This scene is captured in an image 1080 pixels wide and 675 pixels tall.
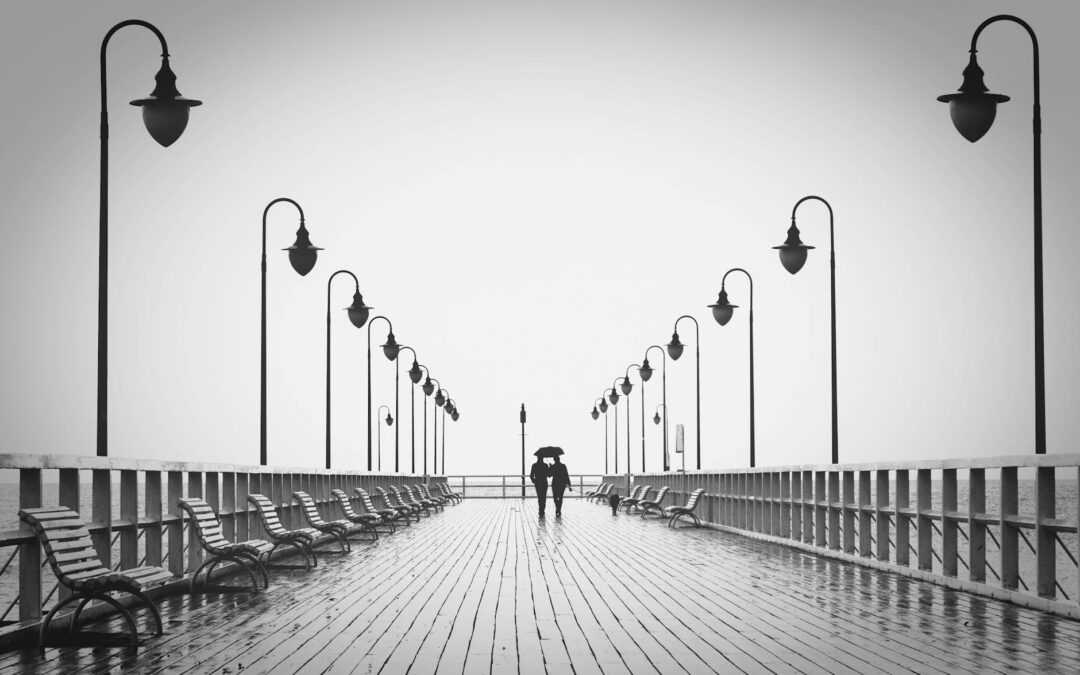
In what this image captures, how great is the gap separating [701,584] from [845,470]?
13.2 ft

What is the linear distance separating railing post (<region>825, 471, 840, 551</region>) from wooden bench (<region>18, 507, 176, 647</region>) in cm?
1106

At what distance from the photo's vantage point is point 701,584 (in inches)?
565

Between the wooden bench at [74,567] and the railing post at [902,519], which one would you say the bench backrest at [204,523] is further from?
the railing post at [902,519]

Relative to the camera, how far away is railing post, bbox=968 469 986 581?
12.8 m

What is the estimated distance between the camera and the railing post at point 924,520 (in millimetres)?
14305

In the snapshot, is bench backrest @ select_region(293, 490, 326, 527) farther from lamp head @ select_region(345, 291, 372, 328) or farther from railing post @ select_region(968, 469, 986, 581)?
lamp head @ select_region(345, 291, 372, 328)

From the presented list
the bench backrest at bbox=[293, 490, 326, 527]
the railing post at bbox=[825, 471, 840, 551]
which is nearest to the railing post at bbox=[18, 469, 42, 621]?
the bench backrest at bbox=[293, 490, 326, 527]

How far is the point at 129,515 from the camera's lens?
1156cm

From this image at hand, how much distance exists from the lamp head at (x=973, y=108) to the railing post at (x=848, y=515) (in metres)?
5.89

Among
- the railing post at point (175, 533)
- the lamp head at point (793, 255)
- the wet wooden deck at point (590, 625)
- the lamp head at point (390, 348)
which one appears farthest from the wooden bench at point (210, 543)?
the lamp head at point (390, 348)

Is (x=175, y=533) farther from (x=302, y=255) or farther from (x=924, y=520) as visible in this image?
(x=302, y=255)

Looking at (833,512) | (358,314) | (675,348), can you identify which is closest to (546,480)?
(675,348)

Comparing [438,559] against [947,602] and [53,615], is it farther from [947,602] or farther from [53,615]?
[53,615]

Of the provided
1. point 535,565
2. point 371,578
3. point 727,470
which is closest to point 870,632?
point 371,578
